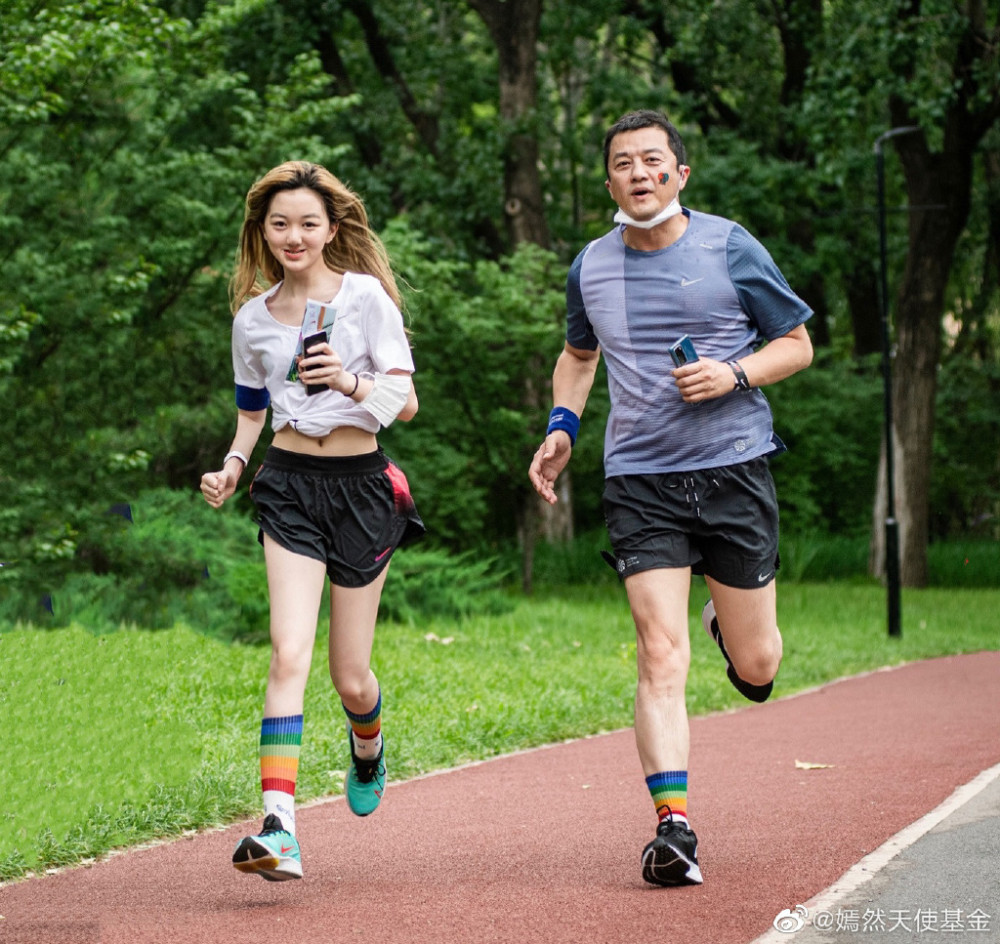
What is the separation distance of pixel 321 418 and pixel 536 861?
5.53 ft

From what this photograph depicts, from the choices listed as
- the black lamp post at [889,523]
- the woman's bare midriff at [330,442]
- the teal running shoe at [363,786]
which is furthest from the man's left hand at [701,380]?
the black lamp post at [889,523]

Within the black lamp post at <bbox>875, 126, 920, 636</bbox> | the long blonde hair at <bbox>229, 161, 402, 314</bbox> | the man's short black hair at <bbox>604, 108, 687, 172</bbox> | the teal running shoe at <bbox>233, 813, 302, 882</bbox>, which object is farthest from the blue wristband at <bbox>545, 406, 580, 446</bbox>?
the black lamp post at <bbox>875, 126, 920, 636</bbox>

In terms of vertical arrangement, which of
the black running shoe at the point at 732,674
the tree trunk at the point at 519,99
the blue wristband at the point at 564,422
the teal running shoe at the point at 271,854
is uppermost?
the tree trunk at the point at 519,99

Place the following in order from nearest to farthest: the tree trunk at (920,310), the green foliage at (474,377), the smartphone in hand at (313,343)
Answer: the smartphone in hand at (313,343) < the green foliage at (474,377) < the tree trunk at (920,310)

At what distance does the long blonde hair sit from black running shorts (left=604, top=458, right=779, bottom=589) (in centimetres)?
104

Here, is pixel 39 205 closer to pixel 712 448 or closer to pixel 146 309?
pixel 146 309

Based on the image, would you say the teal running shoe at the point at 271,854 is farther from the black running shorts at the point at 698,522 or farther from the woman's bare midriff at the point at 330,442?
the black running shorts at the point at 698,522

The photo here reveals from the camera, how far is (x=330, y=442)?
5.17 metres

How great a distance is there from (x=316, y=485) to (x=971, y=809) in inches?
120

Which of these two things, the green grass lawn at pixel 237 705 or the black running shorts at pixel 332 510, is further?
the green grass lawn at pixel 237 705

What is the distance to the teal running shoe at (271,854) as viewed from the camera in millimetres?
4496

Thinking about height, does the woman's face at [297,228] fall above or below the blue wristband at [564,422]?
above

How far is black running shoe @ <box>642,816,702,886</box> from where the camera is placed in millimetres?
4750

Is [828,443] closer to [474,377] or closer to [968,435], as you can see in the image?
[968,435]
